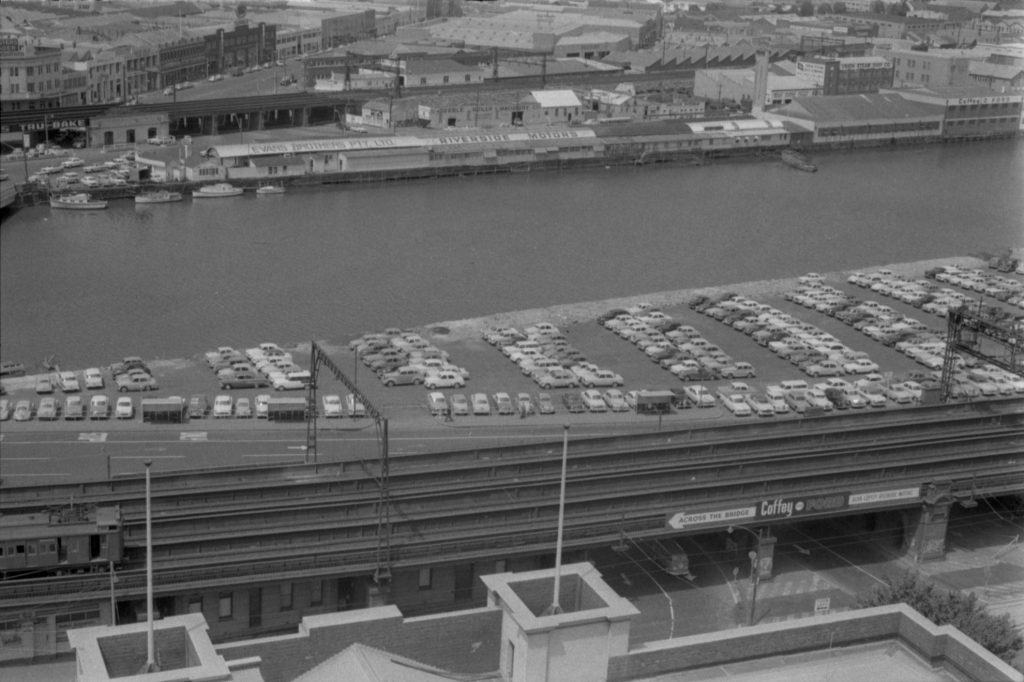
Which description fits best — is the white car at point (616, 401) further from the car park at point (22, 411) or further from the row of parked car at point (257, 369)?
the car park at point (22, 411)

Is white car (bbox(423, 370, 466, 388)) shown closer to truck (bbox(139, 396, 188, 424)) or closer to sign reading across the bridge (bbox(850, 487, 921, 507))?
truck (bbox(139, 396, 188, 424))

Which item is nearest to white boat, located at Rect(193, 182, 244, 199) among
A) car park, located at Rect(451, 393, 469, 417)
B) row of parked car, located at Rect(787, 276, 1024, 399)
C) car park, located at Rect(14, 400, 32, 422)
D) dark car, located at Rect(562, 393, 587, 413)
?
row of parked car, located at Rect(787, 276, 1024, 399)

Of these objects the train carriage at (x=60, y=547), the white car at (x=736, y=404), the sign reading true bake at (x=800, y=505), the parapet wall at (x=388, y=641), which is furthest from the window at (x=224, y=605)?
the white car at (x=736, y=404)

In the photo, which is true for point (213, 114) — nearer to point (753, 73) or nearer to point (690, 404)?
point (753, 73)

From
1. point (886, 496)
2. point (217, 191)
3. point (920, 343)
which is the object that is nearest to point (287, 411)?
point (886, 496)

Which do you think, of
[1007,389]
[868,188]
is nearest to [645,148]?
[868,188]

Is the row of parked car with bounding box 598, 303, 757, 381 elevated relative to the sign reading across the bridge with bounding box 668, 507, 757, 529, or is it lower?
lower

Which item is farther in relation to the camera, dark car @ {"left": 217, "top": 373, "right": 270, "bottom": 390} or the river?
the river
